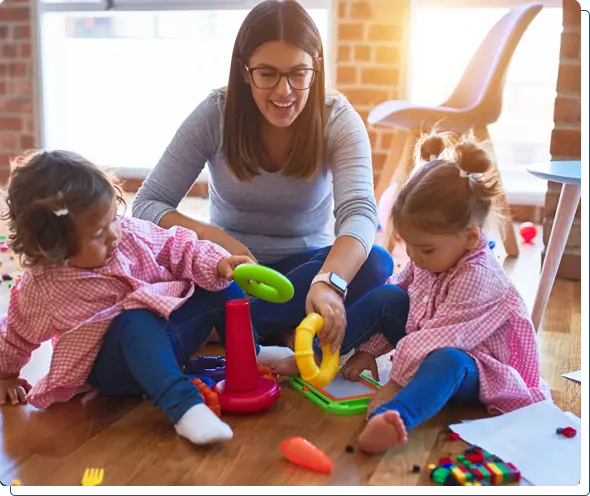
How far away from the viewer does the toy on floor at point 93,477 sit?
Result: 1.12 m

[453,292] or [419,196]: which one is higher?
[419,196]

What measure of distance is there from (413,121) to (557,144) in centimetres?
49

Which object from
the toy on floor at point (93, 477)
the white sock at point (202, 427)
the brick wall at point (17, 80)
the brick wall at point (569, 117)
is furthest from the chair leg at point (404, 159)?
the brick wall at point (17, 80)

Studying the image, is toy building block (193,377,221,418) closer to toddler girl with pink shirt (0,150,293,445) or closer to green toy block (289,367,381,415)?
toddler girl with pink shirt (0,150,293,445)

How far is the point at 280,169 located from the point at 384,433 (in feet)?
2.27

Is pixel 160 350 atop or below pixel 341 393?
atop

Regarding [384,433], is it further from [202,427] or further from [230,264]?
[230,264]

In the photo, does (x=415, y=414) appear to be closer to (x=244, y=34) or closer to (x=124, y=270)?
(x=124, y=270)

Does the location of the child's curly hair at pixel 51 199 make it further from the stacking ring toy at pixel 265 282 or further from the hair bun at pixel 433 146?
the hair bun at pixel 433 146

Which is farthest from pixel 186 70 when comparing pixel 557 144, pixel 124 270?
pixel 124 270

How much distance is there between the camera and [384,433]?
1.17 m

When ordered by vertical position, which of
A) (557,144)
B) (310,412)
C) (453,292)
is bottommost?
(310,412)

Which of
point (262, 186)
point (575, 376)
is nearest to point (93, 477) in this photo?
point (262, 186)

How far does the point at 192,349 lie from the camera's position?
4.91 feet
